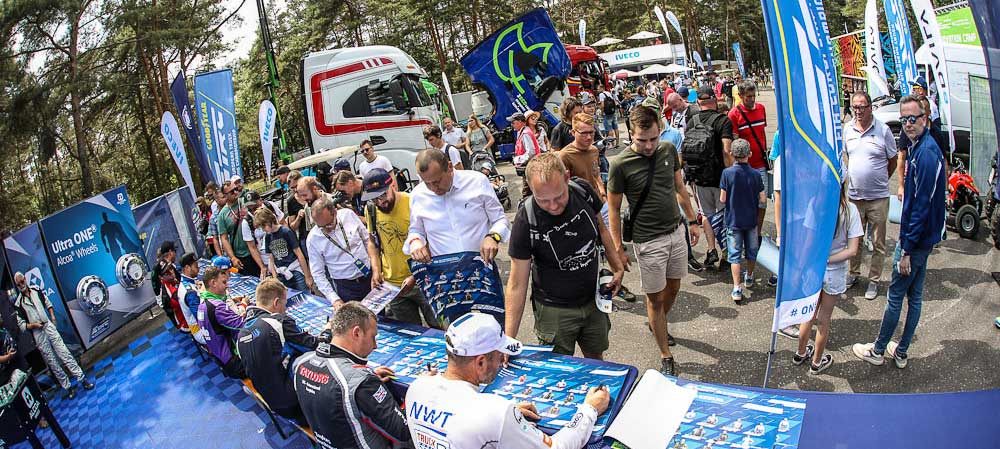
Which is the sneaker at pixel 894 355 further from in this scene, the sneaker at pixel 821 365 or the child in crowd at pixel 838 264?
the child in crowd at pixel 838 264

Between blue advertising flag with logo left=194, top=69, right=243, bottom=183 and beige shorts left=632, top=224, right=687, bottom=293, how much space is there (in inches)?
325

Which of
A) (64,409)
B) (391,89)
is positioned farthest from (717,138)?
(391,89)

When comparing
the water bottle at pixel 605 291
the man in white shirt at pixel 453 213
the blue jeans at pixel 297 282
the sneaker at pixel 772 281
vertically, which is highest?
the man in white shirt at pixel 453 213

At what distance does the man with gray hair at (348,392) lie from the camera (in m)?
2.71

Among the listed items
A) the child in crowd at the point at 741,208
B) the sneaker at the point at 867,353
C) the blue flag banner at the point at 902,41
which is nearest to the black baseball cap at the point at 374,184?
the child in crowd at the point at 741,208

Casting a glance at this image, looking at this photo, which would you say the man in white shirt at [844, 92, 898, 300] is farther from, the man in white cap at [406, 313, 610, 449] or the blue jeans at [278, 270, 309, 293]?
the blue jeans at [278, 270, 309, 293]

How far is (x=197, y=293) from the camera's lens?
18.1 ft

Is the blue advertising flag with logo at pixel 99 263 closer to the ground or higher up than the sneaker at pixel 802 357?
higher up

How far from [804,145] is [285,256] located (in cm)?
521

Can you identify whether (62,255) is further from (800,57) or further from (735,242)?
(800,57)

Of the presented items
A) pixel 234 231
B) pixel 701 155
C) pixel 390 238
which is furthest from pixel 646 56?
pixel 390 238

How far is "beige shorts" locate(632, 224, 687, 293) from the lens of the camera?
424cm

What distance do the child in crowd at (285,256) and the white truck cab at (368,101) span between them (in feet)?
22.5

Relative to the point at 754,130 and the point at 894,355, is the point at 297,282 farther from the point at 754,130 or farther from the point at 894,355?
the point at 894,355
